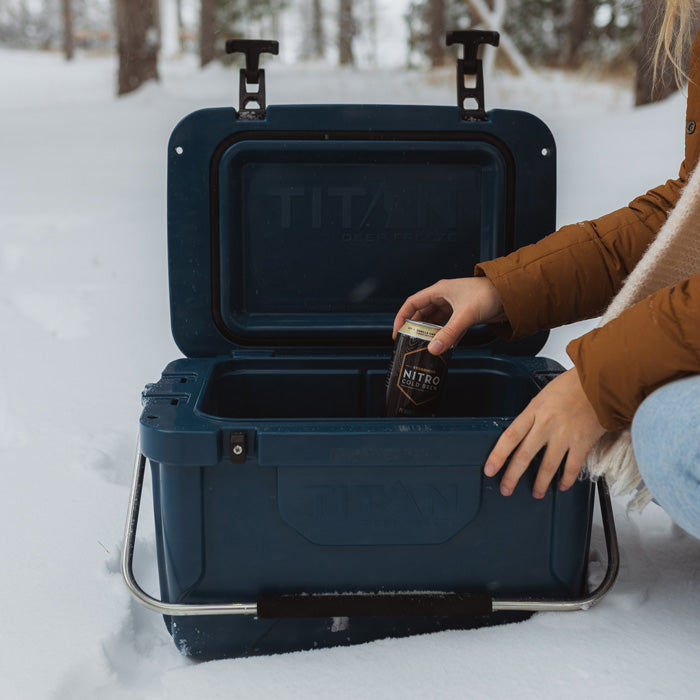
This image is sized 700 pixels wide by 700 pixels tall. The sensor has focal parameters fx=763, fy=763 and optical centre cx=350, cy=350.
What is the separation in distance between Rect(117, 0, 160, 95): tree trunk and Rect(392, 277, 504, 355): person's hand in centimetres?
581

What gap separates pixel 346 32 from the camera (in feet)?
43.7

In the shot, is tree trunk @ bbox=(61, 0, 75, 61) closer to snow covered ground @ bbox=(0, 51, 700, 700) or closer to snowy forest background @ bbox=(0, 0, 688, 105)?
snowy forest background @ bbox=(0, 0, 688, 105)

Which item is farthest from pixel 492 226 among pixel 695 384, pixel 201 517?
pixel 201 517

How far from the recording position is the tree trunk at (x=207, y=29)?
9328 mm

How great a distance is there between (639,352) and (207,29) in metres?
9.72

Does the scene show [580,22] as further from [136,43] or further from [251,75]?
[251,75]

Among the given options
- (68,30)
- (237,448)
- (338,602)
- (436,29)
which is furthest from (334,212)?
(68,30)

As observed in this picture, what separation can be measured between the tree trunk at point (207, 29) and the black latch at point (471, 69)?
9.00m

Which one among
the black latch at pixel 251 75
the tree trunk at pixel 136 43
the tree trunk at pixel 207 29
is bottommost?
the black latch at pixel 251 75

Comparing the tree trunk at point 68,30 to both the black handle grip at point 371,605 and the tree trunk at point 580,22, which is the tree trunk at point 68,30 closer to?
the tree trunk at point 580,22

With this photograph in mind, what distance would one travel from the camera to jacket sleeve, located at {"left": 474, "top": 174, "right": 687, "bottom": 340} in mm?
1080

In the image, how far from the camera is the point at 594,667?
91 centimetres

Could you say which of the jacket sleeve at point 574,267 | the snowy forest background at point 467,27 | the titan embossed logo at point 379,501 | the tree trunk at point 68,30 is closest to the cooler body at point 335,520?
the titan embossed logo at point 379,501

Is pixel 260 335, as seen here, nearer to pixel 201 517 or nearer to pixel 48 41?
pixel 201 517
